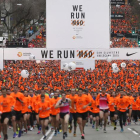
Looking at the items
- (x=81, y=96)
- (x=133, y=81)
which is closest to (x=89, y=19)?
(x=133, y=81)

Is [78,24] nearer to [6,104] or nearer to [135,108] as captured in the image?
[135,108]

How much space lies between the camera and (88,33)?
37125 millimetres

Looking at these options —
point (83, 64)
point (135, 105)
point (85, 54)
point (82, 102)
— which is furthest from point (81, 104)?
point (83, 64)

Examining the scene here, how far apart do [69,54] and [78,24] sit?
242 centimetres

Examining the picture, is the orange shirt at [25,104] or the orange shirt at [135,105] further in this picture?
the orange shirt at [135,105]

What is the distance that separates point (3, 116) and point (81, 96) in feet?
9.80

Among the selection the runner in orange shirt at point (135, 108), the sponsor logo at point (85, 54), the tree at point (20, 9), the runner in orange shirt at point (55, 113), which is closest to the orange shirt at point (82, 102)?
the runner in orange shirt at point (55, 113)

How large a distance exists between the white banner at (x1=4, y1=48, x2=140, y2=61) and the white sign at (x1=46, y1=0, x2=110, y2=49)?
4.01ft

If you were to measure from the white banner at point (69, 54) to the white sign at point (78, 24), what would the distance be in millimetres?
1222

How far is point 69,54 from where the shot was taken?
3559 centimetres

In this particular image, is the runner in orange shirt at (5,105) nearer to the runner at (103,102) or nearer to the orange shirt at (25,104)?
the orange shirt at (25,104)

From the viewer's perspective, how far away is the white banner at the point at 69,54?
116 ft

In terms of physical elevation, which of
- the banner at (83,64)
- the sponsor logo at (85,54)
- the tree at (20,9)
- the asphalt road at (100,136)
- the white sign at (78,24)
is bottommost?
the asphalt road at (100,136)

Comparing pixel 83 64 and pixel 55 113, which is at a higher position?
pixel 83 64
